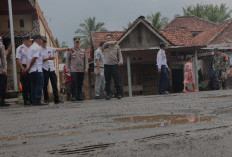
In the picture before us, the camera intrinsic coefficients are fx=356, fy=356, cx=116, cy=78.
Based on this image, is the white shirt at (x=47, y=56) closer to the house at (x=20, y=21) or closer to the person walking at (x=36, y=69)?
the person walking at (x=36, y=69)

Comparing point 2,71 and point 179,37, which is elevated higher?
point 179,37

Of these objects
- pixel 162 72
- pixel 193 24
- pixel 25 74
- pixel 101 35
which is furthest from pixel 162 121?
pixel 193 24

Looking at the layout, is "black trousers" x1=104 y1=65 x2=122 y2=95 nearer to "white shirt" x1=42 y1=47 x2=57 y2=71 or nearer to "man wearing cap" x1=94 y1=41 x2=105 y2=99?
"man wearing cap" x1=94 y1=41 x2=105 y2=99

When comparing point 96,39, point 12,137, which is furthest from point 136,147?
point 96,39

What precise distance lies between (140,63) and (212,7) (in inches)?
1027

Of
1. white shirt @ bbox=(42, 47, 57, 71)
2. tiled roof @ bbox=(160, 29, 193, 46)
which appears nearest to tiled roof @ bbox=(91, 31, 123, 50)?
tiled roof @ bbox=(160, 29, 193, 46)

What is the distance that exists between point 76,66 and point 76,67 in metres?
0.03

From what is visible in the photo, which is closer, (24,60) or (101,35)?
(24,60)

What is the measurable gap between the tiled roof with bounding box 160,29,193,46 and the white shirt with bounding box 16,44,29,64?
44.8ft

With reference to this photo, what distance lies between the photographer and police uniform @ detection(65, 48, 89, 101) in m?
8.92

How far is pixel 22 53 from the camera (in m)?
8.11

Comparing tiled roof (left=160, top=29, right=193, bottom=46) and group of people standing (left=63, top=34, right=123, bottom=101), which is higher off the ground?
tiled roof (left=160, top=29, right=193, bottom=46)

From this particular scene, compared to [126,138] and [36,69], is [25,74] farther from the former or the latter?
[126,138]

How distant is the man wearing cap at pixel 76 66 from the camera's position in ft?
29.2
